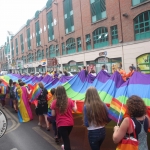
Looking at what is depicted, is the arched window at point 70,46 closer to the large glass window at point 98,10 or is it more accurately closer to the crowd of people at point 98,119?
the large glass window at point 98,10

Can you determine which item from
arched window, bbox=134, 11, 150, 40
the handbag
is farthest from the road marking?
arched window, bbox=134, 11, 150, 40

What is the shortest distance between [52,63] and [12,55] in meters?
52.9

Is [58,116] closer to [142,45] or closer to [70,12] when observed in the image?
[142,45]

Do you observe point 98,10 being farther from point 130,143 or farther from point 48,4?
point 130,143

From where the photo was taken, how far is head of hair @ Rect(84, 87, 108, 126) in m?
3.59

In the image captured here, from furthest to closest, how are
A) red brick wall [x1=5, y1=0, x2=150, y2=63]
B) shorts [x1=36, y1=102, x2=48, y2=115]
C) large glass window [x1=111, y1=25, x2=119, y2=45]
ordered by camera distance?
large glass window [x1=111, y1=25, x2=119, y2=45], red brick wall [x1=5, y1=0, x2=150, y2=63], shorts [x1=36, y1=102, x2=48, y2=115]

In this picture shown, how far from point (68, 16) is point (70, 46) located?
5.07m

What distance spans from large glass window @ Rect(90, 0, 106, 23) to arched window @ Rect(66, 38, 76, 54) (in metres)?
6.03

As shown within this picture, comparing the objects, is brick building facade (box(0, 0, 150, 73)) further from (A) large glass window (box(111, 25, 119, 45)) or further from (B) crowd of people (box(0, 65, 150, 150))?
(B) crowd of people (box(0, 65, 150, 150))

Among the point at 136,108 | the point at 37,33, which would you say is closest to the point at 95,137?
the point at 136,108

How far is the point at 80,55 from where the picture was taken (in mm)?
30500

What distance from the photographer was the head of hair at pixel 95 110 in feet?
11.8

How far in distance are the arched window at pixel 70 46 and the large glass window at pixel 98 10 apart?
6031 millimetres

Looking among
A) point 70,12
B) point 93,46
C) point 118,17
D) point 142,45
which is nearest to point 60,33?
point 70,12
